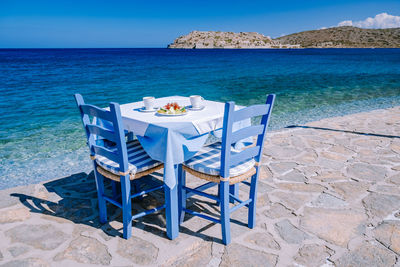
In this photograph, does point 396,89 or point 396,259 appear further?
point 396,89

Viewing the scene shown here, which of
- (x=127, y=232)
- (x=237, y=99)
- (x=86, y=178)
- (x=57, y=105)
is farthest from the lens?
(x=237, y=99)

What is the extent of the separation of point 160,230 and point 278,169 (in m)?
2.34

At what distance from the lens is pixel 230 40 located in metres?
131

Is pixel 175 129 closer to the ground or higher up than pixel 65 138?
higher up

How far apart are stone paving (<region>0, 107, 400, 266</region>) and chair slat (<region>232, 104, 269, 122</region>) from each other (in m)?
1.31

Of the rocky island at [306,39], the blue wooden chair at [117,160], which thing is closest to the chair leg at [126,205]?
the blue wooden chair at [117,160]

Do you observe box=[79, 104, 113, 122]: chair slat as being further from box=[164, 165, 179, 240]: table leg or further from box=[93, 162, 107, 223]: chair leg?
box=[164, 165, 179, 240]: table leg

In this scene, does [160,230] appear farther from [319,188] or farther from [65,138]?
[65,138]

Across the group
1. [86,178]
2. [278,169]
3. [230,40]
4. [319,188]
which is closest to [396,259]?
[319,188]

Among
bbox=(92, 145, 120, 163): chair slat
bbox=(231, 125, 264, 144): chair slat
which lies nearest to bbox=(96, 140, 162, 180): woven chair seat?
bbox=(92, 145, 120, 163): chair slat

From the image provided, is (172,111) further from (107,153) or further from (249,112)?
A: (249,112)

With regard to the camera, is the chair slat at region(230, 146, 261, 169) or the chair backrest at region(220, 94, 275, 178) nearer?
the chair backrest at region(220, 94, 275, 178)

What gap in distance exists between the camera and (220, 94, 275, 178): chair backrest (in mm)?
2344

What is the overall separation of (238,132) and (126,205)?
135 centimetres
